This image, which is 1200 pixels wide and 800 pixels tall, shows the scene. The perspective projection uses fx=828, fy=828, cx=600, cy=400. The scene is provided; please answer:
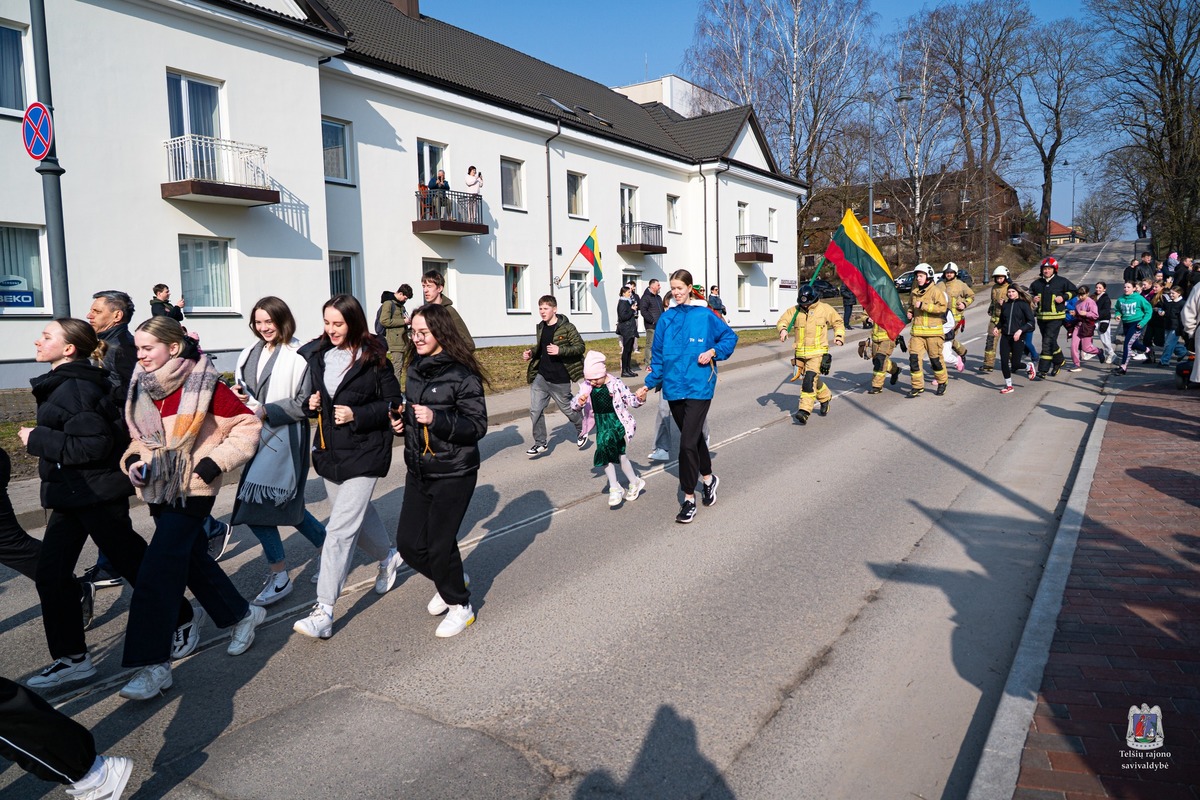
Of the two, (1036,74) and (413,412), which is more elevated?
(1036,74)

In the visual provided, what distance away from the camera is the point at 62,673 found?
13.7 ft

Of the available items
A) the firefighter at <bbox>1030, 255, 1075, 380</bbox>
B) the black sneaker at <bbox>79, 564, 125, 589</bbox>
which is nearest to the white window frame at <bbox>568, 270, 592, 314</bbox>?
the firefighter at <bbox>1030, 255, 1075, 380</bbox>

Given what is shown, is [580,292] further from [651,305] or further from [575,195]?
[651,305]

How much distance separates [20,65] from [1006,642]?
58.2 ft

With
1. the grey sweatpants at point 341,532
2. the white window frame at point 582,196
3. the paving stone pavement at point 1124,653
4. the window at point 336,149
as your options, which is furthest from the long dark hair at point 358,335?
the white window frame at point 582,196

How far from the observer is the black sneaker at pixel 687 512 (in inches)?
276

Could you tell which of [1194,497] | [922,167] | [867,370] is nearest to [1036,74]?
Result: [922,167]

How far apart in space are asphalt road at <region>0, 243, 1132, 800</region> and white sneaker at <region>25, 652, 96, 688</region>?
0.11 metres

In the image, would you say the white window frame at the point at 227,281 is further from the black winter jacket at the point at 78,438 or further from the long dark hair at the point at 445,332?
the long dark hair at the point at 445,332

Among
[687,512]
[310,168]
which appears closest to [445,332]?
[687,512]

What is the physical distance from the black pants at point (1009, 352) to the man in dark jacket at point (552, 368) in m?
8.20

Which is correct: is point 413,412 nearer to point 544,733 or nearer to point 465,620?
point 465,620

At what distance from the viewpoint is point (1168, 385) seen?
13688mm

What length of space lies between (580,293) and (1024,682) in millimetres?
26637
